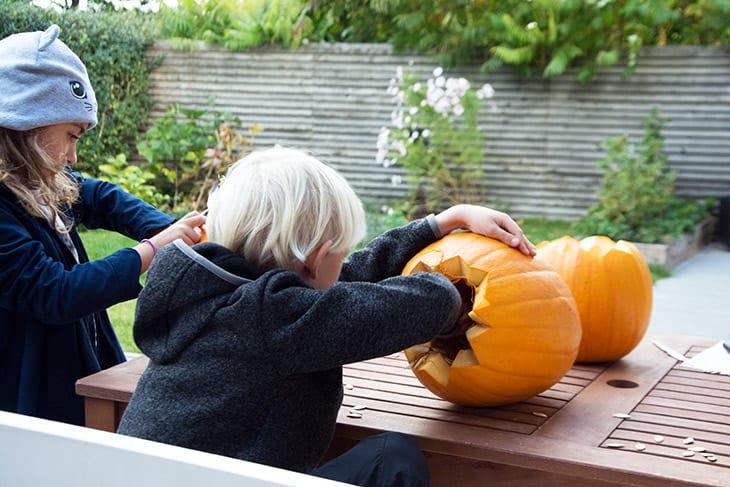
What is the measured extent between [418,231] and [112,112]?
5829 millimetres

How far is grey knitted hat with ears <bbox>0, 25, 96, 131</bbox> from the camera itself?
6.21ft

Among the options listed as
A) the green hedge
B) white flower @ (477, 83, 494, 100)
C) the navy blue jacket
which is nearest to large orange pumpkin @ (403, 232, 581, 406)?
the navy blue jacket

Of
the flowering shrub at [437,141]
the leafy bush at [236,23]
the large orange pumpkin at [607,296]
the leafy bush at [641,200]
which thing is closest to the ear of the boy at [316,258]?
the large orange pumpkin at [607,296]

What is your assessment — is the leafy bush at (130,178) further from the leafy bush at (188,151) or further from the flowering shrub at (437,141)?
the flowering shrub at (437,141)

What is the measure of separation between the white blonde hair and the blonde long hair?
0.65m

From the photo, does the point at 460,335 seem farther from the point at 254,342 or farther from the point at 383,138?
the point at 383,138

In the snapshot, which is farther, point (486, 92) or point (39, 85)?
point (486, 92)

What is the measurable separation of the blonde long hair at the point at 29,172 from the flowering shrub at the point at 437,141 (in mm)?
5486

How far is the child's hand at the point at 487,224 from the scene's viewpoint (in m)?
1.69

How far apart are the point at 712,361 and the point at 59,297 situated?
1492 mm

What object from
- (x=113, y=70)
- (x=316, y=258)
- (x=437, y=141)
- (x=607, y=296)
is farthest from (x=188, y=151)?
(x=316, y=258)

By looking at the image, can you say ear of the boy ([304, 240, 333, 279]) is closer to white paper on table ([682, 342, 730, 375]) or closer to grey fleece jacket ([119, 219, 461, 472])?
grey fleece jacket ([119, 219, 461, 472])

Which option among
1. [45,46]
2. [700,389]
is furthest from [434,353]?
[45,46]

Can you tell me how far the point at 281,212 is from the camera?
4.74ft
